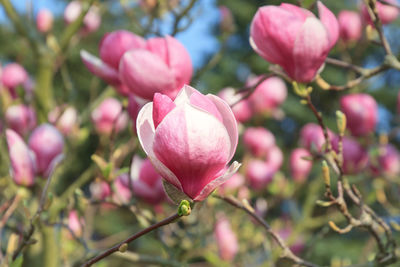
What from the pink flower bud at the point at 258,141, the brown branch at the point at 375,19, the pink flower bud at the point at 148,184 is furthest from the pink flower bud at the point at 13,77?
the brown branch at the point at 375,19

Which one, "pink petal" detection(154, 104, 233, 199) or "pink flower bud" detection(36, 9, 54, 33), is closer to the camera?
"pink petal" detection(154, 104, 233, 199)

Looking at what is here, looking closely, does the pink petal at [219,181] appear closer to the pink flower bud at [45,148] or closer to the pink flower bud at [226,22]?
the pink flower bud at [45,148]

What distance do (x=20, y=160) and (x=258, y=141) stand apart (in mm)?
1367

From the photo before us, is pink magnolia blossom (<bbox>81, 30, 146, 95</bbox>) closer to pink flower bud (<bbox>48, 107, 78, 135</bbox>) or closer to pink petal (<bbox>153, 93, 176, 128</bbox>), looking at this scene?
pink petal (<bbox>153, 93, 176, 128</bbox>)

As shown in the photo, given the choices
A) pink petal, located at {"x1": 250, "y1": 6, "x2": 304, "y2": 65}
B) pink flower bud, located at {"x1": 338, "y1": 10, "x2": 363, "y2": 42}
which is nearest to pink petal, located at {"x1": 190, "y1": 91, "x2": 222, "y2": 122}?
pink petal, located at {"x1": 250, "y1": 6, "x2": 304, "y2": 65}

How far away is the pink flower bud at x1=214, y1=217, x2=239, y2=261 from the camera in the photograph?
2180 millimetres

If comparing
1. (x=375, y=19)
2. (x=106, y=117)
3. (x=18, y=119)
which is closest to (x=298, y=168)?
(x=106, y=117)

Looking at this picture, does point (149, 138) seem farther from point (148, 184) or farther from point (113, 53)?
point (148, 184)

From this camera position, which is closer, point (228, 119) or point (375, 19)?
point (228, 119)

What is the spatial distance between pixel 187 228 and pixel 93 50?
493 inches

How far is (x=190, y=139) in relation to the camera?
604 mm

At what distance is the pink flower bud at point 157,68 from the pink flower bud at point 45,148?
0.41 meters

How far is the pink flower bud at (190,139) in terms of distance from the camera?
23.8 inches

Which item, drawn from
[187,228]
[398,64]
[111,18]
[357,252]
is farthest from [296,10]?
[111,18]
